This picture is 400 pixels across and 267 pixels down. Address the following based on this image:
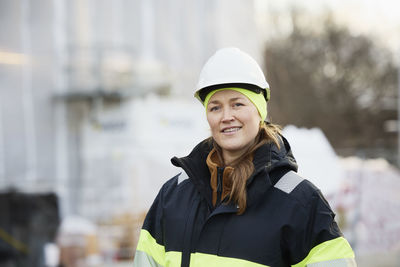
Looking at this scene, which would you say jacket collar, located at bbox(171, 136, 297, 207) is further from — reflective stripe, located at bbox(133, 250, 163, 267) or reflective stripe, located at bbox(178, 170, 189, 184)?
reflective stripe, located at bbox(133, 250, 163, 267)

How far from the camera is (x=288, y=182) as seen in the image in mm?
1934

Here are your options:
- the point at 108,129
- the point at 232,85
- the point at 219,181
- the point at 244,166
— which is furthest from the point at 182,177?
the point at 108,129

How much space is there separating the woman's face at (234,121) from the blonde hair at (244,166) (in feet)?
0.12

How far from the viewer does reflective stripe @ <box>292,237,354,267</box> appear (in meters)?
1.85

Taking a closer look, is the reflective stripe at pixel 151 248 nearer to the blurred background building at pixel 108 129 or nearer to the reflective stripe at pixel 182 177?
the reflective stripe at pixel 182 177

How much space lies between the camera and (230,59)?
2047mm

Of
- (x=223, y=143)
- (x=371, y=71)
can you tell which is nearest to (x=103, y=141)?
(x=223, y=143)

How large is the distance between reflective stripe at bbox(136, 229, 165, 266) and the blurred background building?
151 inches

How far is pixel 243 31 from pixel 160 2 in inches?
57.8

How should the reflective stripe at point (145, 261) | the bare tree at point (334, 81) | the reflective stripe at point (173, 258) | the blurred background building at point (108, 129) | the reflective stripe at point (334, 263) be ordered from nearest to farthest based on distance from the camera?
the reflective stripe at point (334, 263)
the reflective stripe at point (173, 258)
the reflective stripe at point (145, 261)
the blurred background building at point (108, 129)
the bare tree at point (334, 81)

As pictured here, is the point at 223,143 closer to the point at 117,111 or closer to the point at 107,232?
the point at 107,232

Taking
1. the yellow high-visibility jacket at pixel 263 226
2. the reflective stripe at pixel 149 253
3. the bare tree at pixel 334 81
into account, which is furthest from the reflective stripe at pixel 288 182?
the bare tree at pixel 334 81

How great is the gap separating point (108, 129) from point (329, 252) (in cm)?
628

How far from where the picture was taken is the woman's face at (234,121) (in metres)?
2.02
